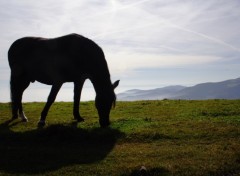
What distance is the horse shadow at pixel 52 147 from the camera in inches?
534

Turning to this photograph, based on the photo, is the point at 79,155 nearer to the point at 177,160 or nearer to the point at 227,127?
the point at 177,160

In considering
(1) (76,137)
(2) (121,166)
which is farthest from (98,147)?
(2) (121,166)

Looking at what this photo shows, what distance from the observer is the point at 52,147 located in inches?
625

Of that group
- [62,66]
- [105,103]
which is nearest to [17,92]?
[62,66]

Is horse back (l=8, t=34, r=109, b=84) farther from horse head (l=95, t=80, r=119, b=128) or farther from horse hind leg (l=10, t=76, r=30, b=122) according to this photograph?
horse head (l=95, t=80, r=119, b=128)

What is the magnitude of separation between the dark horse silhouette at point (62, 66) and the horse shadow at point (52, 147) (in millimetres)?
1794

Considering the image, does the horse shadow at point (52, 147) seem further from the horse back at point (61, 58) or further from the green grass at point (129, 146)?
the horse back at point (61, 58)

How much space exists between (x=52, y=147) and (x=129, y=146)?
3.15 m

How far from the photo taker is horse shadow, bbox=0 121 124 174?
13.6m

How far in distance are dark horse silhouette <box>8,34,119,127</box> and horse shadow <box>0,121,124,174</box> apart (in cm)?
179

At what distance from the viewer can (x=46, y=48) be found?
20.3 metres

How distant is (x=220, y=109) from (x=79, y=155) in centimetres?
1176

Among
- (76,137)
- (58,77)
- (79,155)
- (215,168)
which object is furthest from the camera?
(58,77)

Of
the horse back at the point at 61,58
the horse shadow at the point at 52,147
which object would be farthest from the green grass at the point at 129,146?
the horse back at the point at 61,58
